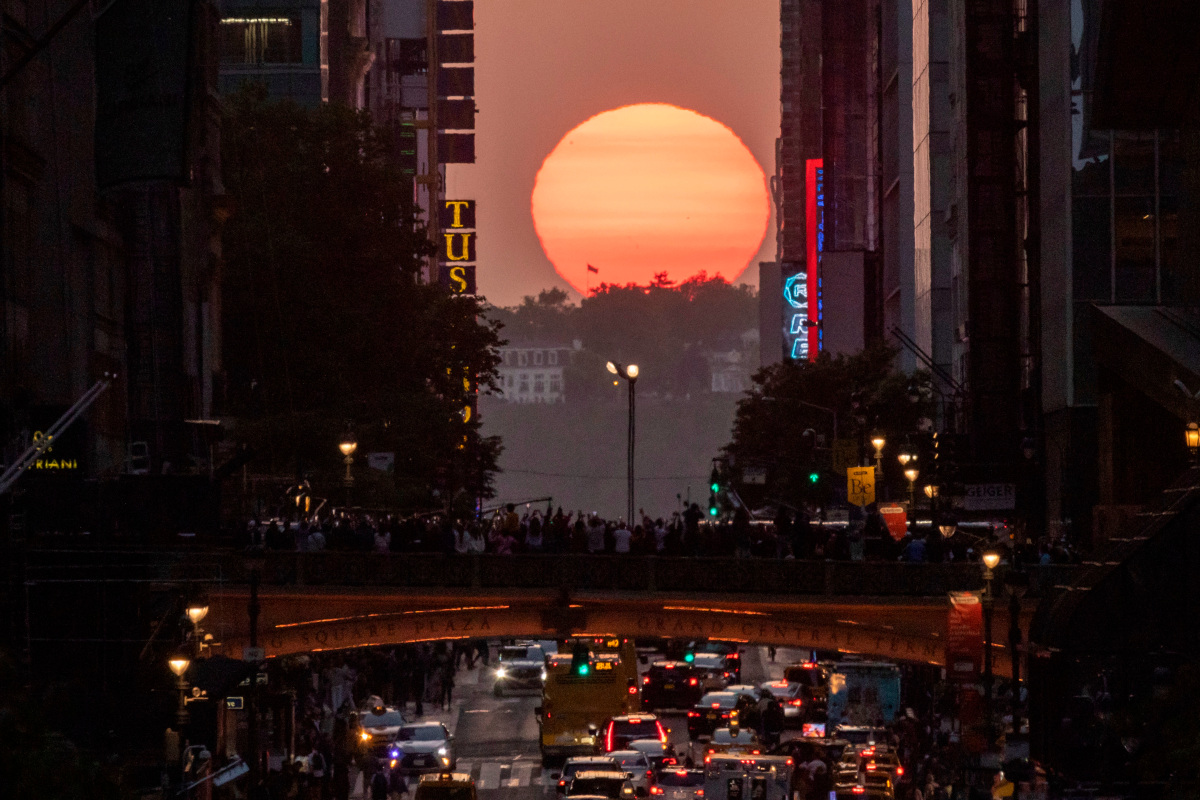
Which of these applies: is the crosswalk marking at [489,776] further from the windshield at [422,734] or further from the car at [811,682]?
the car at [811,682]

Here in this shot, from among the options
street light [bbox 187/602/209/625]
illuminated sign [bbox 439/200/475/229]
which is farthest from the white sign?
illuminated sign [bbox 439/200/475/229]

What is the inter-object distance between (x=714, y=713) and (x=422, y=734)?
11412 millimetres

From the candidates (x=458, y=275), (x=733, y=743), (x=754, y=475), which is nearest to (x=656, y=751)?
(x=733, y=743)

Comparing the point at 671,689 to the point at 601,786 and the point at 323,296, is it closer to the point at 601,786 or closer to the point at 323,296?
the point at 323,296

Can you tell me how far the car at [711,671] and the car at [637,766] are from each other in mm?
26596

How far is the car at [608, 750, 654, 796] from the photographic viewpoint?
49719mm

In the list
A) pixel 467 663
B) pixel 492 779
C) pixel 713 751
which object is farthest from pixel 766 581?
pixel 467 663

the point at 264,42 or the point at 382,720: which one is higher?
the point at 264,42

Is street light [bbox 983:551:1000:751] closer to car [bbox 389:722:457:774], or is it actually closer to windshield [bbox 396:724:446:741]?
car [bbox 389:722:457:774]

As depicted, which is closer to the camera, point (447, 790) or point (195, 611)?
point (195, 611)

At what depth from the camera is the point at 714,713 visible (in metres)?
66.6

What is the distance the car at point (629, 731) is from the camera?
57.7 metres

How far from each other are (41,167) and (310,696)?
29.1 metres

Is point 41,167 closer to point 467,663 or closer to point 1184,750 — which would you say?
point 1184,750
